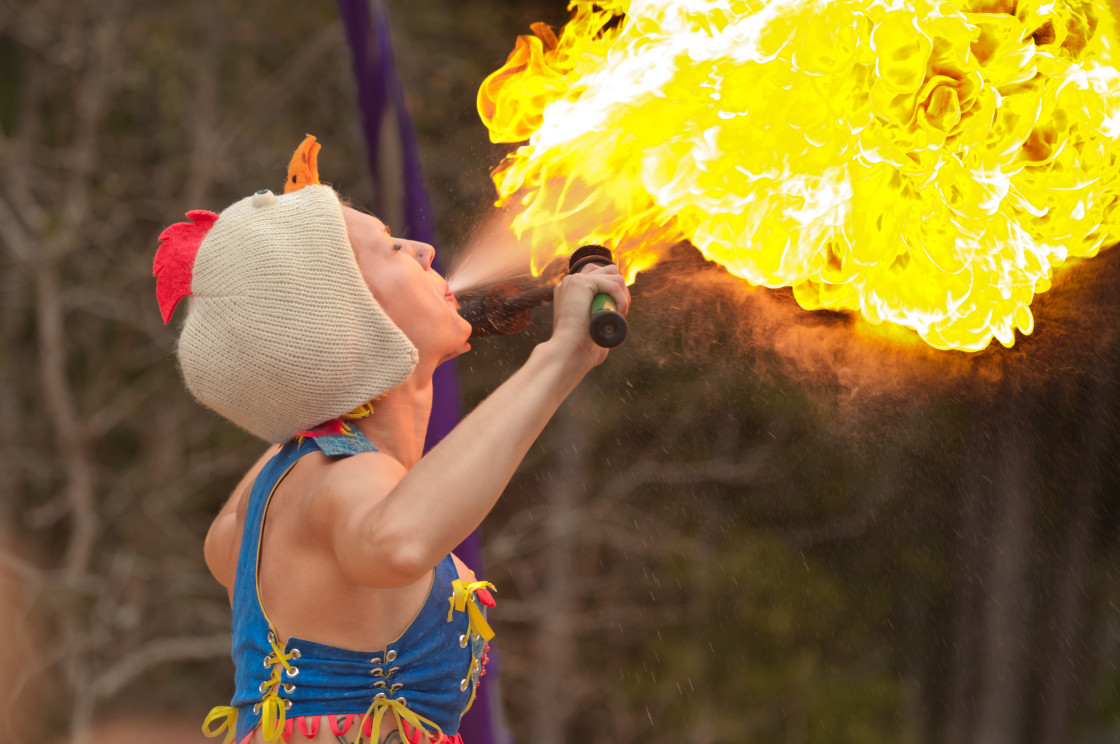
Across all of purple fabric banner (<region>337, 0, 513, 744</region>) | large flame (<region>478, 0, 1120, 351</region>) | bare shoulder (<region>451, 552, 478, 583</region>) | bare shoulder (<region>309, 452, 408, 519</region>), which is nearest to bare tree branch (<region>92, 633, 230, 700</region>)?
purple fabric banner (<region>337, 0, 513, 744</region>)

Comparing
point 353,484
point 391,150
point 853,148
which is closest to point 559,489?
point 391,150

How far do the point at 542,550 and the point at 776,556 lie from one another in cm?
170

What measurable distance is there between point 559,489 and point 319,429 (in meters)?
6.28

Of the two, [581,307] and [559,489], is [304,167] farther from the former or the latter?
[559,489]

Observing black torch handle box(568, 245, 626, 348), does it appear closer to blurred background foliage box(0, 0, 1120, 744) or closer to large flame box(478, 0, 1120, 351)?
large flame box(478, 0, 1120, 351)

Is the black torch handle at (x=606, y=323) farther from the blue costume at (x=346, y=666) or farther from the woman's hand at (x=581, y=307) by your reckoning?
the blue costume at (x=346, y=666)

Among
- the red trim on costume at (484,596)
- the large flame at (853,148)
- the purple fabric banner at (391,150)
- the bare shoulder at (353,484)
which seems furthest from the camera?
the purple fabric banner at (391,150)

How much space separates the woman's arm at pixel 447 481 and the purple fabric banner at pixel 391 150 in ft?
3.17

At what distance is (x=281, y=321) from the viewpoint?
1.70m

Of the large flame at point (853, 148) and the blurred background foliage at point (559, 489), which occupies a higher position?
the large flame at point (853, 148)

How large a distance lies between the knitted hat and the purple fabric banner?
859 millimetres

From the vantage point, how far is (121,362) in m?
7.75

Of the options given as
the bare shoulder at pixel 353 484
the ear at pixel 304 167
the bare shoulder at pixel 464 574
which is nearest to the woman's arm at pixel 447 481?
the bare shoulder at pixel 353 484

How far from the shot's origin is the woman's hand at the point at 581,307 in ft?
5.46
